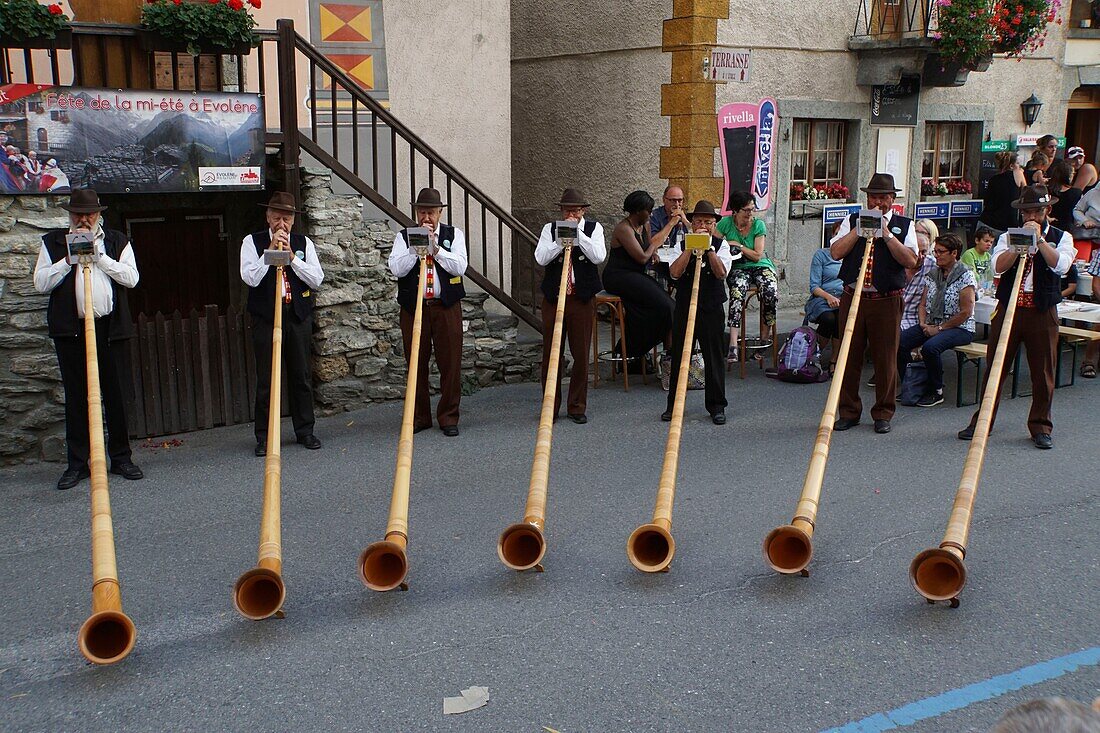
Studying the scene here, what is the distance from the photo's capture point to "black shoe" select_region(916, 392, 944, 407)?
914 centimetres

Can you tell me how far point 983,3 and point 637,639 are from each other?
409 inches

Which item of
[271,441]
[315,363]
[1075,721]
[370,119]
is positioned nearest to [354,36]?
[370,119]

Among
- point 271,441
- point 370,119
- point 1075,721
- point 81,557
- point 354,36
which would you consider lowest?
point 81,557

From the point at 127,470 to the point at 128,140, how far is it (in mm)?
2315

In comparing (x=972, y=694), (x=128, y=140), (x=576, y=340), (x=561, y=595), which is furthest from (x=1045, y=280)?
(x=128, y=140)

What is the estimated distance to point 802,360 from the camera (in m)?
9.82

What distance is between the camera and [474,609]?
5.14 metres

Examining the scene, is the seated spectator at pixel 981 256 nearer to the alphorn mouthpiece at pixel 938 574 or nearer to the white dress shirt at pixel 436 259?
the white dress shirt at pixel 436 259

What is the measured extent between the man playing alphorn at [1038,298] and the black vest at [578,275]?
2.94 metres

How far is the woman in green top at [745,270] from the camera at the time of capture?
1031 centimetres

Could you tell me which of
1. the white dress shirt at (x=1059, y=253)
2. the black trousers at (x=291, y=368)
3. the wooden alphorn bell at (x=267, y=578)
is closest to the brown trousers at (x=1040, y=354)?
the white dress shirt at (x=1059, y=253)

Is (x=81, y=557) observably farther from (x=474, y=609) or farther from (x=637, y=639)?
(x=637, y=639)

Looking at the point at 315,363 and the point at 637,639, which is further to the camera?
the point at 315,363

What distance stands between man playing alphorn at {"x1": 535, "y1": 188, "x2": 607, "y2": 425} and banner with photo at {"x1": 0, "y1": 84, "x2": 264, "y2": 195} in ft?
7.55
